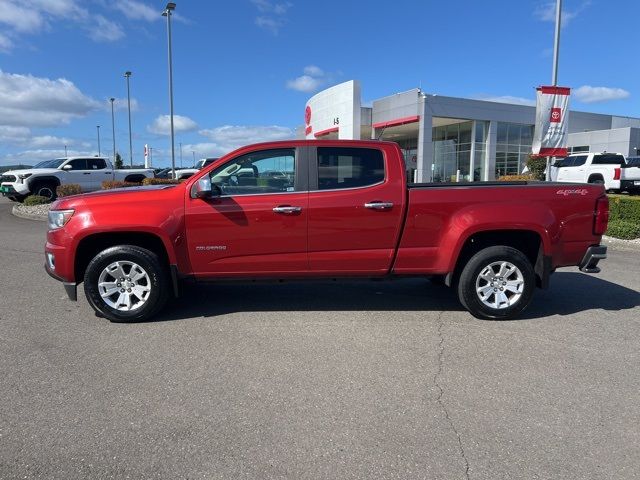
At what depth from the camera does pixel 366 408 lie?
350cm

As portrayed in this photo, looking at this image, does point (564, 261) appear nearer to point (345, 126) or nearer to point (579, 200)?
point (579, 200)

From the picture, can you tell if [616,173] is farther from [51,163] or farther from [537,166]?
[51,163]

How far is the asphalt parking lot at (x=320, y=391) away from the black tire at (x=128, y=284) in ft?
0.60

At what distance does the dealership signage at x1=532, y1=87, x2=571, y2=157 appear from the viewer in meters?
17.3

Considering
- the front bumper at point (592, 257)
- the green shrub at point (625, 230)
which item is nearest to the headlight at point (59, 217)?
the front bumper at point (592, 257)

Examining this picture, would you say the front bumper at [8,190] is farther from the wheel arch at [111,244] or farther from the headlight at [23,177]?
the wheel arch at [111,244]

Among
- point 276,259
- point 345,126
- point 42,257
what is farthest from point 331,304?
point 345,126

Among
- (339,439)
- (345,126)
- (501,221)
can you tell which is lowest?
(339,439)

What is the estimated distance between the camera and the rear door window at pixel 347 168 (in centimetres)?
539

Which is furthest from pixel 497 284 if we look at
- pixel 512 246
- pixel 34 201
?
pixel 34 201

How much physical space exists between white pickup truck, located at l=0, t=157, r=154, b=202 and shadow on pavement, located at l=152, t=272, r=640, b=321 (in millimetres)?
15993

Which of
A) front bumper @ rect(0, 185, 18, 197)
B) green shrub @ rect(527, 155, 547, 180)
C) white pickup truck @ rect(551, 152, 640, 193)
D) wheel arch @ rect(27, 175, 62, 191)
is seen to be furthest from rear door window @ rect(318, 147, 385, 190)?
green shrub @ rect(527, 155, 547, 180)

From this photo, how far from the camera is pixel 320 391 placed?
12.3ft

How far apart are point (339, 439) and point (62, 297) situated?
4717mm
